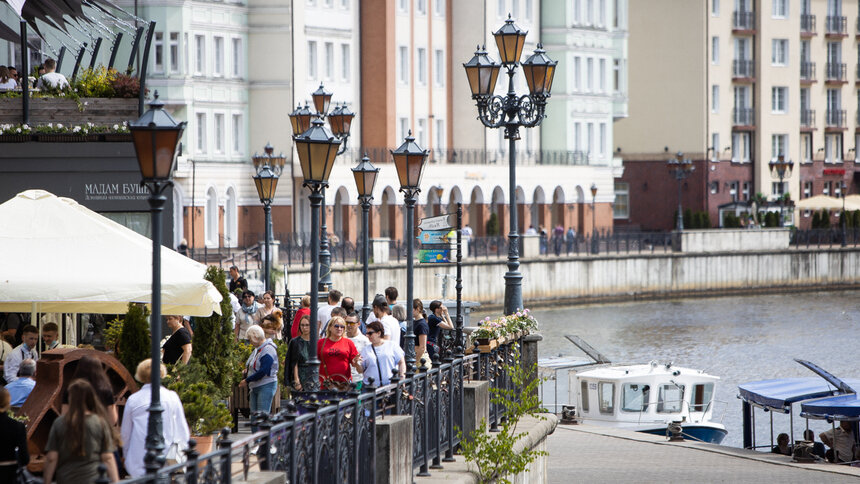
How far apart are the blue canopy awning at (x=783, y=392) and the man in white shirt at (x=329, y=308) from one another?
11.2 m

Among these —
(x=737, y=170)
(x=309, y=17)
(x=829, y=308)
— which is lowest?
(x=829, y=308)

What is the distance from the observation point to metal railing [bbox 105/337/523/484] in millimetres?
9500

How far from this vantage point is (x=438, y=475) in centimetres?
1452

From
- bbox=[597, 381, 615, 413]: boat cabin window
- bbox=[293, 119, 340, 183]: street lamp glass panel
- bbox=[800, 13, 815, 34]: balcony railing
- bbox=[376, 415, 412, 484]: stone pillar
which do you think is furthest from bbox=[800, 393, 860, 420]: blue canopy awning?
bbox=[800, 13, 815, 34]: balcony railing

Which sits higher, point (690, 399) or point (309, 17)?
point (309, 17)

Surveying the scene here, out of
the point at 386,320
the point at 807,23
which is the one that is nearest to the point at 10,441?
the point at 386,320

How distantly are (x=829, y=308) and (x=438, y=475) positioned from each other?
60661 mm

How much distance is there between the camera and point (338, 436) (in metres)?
11.5

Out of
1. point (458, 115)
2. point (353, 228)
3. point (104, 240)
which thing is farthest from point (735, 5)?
point (104, 240)

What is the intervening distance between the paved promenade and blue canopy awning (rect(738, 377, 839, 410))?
2.87 meters

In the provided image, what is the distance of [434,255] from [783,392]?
398 inches

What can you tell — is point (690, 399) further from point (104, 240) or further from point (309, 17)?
point (309, 17)

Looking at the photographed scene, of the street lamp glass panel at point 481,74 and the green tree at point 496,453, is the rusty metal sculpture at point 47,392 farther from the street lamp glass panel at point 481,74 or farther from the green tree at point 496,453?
the street lamp glass panel at point 481,74

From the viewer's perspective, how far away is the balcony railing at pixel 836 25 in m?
101
